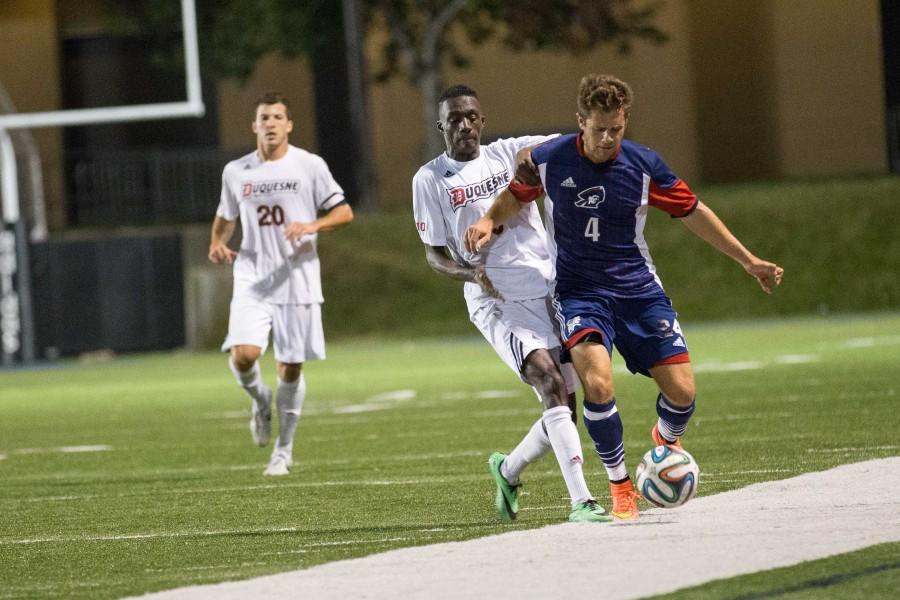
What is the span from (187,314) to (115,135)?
9.08m

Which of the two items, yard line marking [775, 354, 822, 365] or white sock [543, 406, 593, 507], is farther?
yard line marking [775, 354, 822, 365]

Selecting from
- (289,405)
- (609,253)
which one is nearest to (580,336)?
(609,253)

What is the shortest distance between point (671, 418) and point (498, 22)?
24.7 m

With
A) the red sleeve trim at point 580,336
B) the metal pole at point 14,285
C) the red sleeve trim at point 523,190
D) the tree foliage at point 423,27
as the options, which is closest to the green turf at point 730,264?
the tree foliage at point 423,27

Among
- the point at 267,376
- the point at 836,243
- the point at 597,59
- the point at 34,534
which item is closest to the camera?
the point at 34,534

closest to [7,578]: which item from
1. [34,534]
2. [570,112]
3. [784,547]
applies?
[34,534]

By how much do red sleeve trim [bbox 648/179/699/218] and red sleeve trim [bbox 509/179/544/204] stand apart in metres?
0.52

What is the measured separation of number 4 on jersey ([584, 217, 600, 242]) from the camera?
26.3ft

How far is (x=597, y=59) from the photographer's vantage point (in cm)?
3397

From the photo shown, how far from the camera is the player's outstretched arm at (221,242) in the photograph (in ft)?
38.8

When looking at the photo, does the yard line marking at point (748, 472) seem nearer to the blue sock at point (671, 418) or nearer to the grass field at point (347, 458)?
the grass field at point (347, 458)

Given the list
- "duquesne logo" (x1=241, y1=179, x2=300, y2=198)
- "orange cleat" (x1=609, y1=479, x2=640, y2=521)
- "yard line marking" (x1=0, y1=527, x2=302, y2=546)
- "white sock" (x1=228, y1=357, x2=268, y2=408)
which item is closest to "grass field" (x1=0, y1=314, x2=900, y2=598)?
"yard line marking" (x1=0, y1=527, x2=302, y2=546)

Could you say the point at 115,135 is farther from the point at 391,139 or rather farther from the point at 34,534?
the point at 34,534

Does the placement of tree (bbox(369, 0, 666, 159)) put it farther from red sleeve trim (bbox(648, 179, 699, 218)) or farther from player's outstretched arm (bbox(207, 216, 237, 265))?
red sleeve trim (bbox(648, 179, 699, 218))
